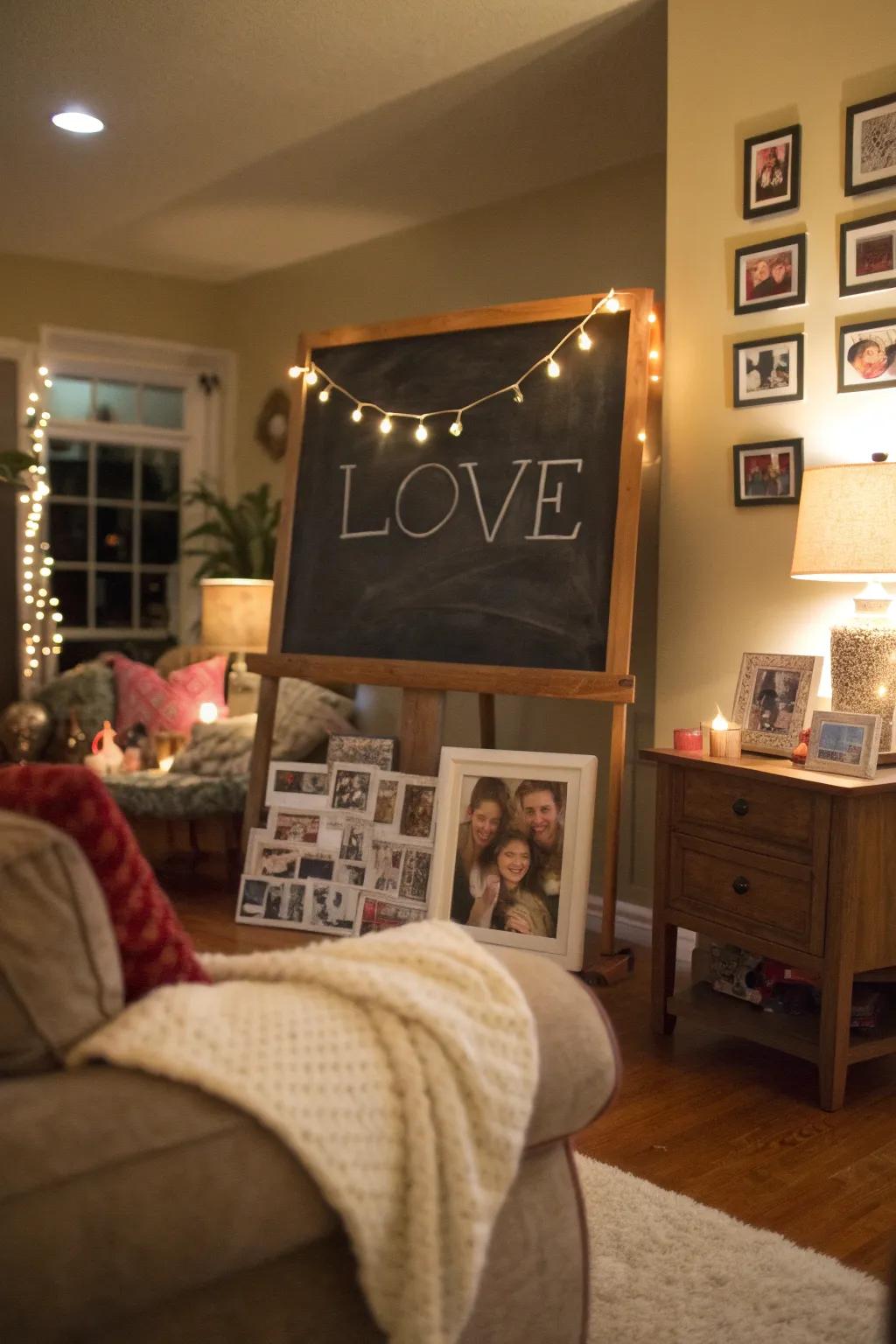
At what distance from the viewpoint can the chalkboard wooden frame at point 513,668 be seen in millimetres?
3467

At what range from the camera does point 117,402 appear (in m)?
6.57

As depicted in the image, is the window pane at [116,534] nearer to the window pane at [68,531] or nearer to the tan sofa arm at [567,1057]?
the window pane at [68,531]

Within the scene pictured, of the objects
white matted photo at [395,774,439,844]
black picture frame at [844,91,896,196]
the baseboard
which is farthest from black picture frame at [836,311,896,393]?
the baseboard

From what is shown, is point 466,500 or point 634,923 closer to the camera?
point 466,500

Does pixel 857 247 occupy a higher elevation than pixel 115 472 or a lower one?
higher

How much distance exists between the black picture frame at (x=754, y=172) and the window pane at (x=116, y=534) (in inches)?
162

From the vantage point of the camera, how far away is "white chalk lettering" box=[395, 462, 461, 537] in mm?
3844

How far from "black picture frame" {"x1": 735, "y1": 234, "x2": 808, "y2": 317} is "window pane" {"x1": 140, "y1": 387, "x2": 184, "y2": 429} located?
13.2 feet

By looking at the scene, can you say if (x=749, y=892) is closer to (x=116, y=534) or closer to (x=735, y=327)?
(x=735, y=327)

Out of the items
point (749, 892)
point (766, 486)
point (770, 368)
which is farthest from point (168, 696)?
point (749, 892)

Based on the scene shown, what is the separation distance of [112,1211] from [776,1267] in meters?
1.34

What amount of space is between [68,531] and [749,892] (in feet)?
15.2

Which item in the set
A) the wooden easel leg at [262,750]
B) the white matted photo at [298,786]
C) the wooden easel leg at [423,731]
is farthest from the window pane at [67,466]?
the wooden easel leg at [423,731]

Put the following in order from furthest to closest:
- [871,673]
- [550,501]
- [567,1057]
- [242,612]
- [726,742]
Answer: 1. [242,612]
2. [550,501]
3. [726,742]
4. [871,673]
5. [567,1057]
